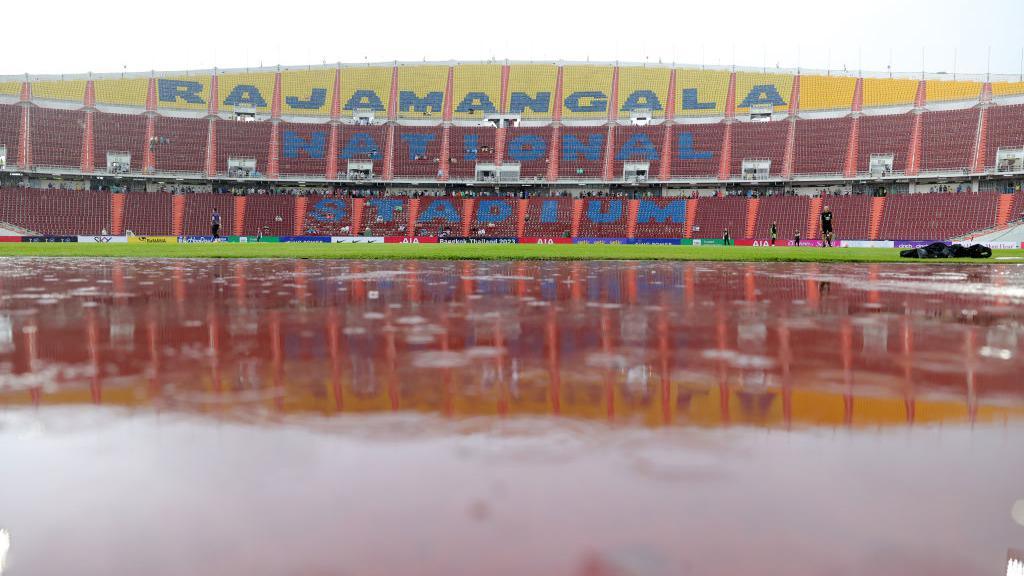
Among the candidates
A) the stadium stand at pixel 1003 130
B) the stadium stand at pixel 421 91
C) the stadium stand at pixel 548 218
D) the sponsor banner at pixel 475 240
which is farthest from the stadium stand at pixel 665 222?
the stadium stand at pixel 1003 130

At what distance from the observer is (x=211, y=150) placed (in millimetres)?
59688

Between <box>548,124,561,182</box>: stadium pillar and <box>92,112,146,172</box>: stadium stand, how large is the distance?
3669cm

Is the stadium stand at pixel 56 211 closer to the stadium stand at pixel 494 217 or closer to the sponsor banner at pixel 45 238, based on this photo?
the sponsor banner at pixel 45 238

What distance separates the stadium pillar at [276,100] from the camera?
211ft

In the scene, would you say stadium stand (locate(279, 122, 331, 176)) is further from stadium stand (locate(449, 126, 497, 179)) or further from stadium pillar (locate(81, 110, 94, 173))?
stadium pillar (locate(81, 110, 94, 173))

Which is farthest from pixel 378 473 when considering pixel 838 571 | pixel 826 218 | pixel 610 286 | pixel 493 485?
pixel 826 218

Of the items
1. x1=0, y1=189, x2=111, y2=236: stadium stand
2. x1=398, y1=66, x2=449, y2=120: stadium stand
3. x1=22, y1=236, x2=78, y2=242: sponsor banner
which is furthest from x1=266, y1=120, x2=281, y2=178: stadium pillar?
x1=22, y1=236, x2=78, y2=242: sponsor banner

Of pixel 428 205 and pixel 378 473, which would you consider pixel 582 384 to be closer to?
pixel 378 473

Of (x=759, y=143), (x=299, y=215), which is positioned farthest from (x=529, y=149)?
(x=299, y=215)

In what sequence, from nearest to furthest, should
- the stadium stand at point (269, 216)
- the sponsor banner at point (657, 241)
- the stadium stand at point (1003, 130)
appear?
the stadium stand at point (1003, 130)
the sponsor banner at point (657, 241)
the stadium stand at point (269, 216)

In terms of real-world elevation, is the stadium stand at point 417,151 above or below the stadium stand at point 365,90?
below

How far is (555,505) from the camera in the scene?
2281 mm

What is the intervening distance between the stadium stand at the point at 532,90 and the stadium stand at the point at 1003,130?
36.7m

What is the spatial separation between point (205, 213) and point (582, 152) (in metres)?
34.2
